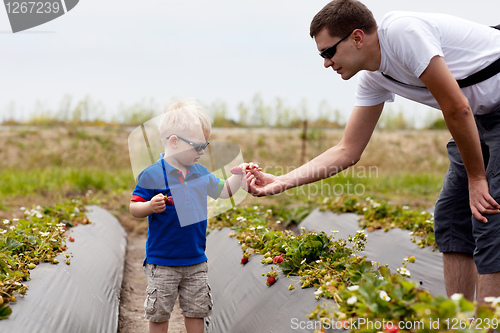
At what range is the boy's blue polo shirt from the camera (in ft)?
9.50

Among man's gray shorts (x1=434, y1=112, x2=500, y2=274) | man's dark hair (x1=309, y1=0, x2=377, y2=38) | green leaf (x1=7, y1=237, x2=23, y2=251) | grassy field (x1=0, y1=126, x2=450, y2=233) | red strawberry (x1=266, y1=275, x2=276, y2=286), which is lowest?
grassy field (x1=0, y1=126, x2=450, y2=233)

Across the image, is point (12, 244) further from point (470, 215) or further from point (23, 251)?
point (470, 215)

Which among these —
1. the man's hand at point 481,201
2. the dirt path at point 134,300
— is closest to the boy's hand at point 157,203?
the dirt path at point 134,300

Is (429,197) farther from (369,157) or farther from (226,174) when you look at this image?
(226,174)

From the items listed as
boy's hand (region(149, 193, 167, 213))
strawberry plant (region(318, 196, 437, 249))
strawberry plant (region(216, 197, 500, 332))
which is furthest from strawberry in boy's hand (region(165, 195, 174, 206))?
strawberry plant (region(318, 196, 437, 249))

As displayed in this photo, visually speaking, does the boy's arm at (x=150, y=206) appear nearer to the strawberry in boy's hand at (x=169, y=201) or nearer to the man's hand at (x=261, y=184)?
the strawberry in boy's hand at (x=169, y=201)

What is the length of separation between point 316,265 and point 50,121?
13829mm

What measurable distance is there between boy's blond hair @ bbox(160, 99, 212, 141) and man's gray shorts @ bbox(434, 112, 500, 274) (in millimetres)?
1447

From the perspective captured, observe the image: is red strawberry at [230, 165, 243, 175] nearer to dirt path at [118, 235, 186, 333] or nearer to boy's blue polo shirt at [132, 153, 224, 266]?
boy's blue polo shirt at [132, 153, 224, 266]

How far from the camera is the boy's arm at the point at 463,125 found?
7.66 ft

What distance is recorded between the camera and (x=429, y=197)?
8.57m

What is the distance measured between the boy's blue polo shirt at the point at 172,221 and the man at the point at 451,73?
110cm

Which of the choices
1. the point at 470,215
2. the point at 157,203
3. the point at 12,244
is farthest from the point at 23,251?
the point at 470,215

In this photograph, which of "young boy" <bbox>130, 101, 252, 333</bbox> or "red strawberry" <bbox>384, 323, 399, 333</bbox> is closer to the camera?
"red strawberry" <bbox>384, 323, 399, 333</bbox>
